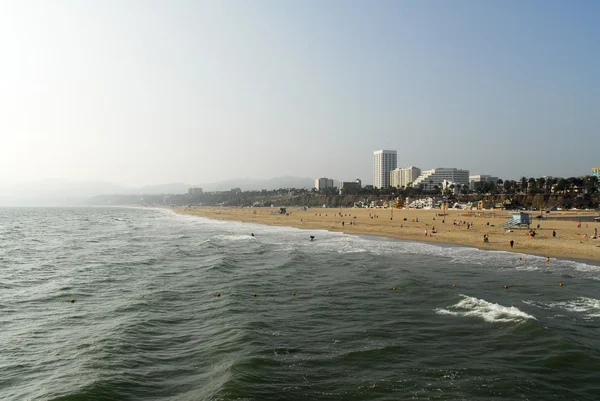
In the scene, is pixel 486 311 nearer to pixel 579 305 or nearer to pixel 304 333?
pixel 579 305

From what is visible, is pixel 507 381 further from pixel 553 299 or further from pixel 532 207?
pixel 532 207

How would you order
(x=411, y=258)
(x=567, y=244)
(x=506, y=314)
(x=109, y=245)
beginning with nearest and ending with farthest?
(x=506, y=314) < (x=411, y=258) < (x=567, y=244) < (x=109, y=245)

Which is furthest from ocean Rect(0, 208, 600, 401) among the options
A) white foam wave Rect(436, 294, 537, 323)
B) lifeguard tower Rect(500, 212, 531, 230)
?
lifeguard tower Rect(500, 212, 531, 230)

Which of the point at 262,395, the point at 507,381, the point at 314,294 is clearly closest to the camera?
the point at 262,395

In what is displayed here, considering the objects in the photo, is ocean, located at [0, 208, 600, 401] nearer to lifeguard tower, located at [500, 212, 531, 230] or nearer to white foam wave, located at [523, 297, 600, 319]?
white foam wave, located at [523, 297, 600, 319]

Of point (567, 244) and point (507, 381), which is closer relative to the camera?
point (507, 381)

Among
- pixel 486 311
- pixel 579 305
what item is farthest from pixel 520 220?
pixel 486 311

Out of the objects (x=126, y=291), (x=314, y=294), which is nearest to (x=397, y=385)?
(x=314, y=294)
